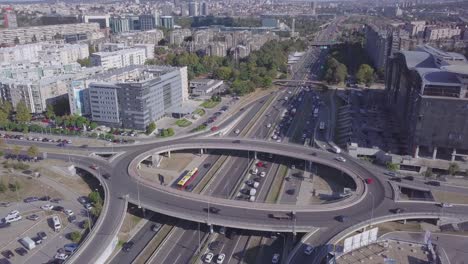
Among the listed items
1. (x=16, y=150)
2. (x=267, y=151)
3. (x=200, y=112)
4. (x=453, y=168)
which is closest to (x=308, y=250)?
(x=267, y=151)

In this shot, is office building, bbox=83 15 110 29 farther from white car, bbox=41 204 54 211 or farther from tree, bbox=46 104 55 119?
white car, bbox=41 204 54 211

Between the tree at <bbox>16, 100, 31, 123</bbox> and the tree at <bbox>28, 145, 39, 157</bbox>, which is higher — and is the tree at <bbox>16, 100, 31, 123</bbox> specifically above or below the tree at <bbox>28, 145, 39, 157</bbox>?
above

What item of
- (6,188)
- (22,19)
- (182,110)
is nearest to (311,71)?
(182,110)

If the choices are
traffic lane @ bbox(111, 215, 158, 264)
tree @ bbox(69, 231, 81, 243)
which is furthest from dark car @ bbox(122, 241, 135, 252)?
tree @ bbox(69, 231, 81, 243)

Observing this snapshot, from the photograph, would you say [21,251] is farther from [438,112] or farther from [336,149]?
[438,112]

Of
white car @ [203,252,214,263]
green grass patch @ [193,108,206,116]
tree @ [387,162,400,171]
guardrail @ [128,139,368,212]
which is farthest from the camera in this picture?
green grass patch @ [193,108,206,116]

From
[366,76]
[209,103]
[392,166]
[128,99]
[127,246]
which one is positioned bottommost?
[127,246]

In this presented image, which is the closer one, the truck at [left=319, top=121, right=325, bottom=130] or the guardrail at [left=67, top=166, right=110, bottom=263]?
the guardrail at [left=67, top=166, right=110, bottom=263]
